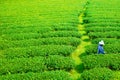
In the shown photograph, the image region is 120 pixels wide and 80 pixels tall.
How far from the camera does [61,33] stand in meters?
21.0

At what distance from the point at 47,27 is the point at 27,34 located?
3015mm

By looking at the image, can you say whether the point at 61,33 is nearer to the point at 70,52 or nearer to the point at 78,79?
the point at 70,52

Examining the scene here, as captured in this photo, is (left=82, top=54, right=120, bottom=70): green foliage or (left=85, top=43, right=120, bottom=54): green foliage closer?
(left=82, top=54, right=120, bottom=70): green foliage

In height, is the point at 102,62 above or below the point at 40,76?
above

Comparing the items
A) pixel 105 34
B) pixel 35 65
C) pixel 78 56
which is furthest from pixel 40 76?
pixel 105 34

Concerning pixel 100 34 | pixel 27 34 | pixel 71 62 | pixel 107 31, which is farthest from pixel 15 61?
pixel 107 31

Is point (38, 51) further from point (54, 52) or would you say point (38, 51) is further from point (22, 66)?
point (22, 66)

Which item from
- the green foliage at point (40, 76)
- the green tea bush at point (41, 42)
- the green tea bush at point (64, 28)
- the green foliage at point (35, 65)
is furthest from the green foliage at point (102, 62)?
the green tea bush at point (64, 28)

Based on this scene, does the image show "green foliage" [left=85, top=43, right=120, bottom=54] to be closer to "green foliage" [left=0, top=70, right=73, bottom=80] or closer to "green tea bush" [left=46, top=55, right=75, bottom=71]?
"green tea bush" [left=46, top=55, right=75, bottom=71]

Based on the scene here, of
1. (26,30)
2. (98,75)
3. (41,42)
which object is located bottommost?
(98,75)

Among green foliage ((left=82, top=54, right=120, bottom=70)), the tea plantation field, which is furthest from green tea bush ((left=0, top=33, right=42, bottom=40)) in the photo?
green foliage ((left=82, top=54, right=120, bottom=70))

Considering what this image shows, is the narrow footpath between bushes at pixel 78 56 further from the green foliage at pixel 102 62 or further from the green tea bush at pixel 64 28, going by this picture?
the green tea bush at pixel 64 28

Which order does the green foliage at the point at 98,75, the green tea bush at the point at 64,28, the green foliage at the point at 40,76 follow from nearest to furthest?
the green foliage at the point at 98,75 → the green foliage at the point at 40,76 → the green tea bush at the point at 64,28

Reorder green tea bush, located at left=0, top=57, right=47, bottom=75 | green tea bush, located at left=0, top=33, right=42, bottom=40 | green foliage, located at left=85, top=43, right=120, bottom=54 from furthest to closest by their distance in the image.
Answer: green tea bush, located at left=0, top=33, right=42, bottom=40 → green foliage, located at left=85, top=43, right=120, bottom=54 → green tea bush, located at left=0, top=57, right=47, bottom=75
